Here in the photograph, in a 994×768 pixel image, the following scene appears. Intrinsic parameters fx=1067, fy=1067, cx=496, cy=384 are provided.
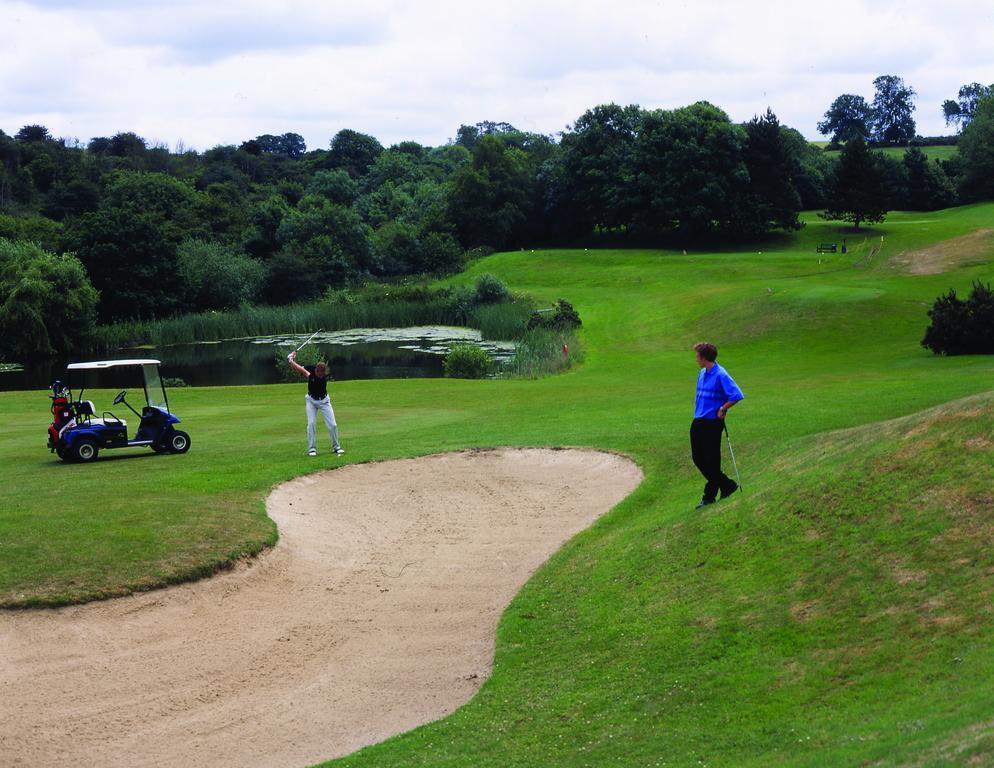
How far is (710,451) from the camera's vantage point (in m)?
16.5

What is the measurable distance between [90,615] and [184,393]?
1151 inches

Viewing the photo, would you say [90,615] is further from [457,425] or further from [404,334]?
[404,334]

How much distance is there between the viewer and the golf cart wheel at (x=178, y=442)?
26469 mm

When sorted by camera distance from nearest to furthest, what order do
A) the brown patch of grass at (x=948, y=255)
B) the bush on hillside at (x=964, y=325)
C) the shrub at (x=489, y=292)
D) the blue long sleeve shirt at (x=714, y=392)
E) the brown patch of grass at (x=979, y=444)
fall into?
the brown patch of grass at (x=979, y=444) → the blue long sleeve shirt at (x=714, y=392) → the bush on hillside at (x=964, y=325) → the brown patch of grass at (x=948, y=255) → the shrub at (x=489, y=292)

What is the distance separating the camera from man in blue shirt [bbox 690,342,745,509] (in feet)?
52.7

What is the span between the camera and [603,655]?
A: 12.5 m

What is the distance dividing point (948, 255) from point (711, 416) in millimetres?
65148

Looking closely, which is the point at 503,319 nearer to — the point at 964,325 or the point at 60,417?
the point at 964,325

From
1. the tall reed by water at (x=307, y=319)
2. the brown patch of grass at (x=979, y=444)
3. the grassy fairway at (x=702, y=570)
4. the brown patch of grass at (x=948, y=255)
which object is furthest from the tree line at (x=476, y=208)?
the brown patch of grass at (x=979, y=444)

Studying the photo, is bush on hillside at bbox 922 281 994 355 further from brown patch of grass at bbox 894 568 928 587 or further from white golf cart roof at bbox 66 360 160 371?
brown patch of grass at bbox 894 568 928 587

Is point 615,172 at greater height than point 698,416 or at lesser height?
greater

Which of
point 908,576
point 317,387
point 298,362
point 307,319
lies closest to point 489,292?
point 307,319

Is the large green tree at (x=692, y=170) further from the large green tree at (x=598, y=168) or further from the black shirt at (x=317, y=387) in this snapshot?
the black shirt at (x=317, y=387)

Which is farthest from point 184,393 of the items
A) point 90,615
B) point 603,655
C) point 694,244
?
point 694,244
